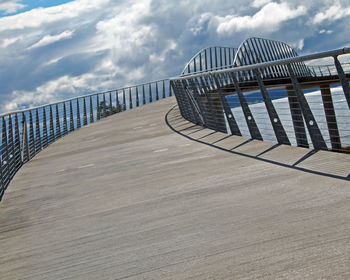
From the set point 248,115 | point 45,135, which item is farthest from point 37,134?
point 248,115

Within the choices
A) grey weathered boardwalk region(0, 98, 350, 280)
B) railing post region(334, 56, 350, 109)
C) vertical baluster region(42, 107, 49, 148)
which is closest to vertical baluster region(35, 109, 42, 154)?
vertical baluster region(42, 107, 49, 148)

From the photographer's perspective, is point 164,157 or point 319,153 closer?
point 319,153

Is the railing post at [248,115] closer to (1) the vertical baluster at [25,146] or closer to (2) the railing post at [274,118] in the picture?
(2) the railing post at [274,118]

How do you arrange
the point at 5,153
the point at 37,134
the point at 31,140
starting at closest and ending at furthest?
1. the point at 5,153
2. the point at 31,140
3. the point at 37,134

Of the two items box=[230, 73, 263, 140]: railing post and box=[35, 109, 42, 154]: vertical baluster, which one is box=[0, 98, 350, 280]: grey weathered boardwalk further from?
box=[35, 109, 42, 154]: vertical baluster

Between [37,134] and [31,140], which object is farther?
[37,134]

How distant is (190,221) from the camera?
4.46 m

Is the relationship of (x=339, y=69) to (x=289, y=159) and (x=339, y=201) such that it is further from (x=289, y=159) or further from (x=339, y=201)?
(x=339, y=201)

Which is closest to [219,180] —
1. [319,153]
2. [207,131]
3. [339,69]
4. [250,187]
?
[250,187]

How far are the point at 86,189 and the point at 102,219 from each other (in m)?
2.07

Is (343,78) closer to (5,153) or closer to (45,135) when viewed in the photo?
(5,153)

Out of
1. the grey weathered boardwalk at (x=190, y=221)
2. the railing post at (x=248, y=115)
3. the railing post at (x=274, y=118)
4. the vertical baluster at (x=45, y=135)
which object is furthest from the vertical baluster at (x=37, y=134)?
the railing post at (x=274, y=118)

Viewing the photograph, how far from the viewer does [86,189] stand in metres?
7.14

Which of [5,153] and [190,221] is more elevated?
[5,153]
